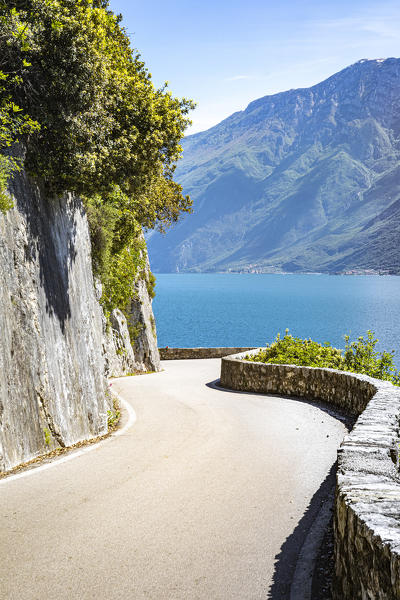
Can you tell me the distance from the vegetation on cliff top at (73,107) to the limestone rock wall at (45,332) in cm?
71

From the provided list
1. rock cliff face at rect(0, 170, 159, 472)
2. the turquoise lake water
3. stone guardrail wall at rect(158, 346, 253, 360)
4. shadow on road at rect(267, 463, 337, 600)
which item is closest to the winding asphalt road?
shadow on road at rect(267, 463, 337, 600)

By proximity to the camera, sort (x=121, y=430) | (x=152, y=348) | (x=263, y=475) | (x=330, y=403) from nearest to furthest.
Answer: (x=263, y=475)
(x=121, y=430)
(x=330, y=403)
(x=152, y=348)

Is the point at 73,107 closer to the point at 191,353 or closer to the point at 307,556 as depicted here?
the point at 307,556

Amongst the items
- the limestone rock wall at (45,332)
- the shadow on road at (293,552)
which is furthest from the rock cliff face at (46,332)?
the shadow on road at (293,552)

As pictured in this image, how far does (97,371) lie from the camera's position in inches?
532

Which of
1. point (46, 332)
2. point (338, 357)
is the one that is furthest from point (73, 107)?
point (338, 357)

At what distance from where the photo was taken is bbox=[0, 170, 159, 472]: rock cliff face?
9.12 meters

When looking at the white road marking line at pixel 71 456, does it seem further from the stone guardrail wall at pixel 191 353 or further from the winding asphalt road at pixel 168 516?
the stone guardrail wall at pixel 191 353

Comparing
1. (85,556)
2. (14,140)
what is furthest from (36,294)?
(85,556)

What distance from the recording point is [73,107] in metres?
11.0

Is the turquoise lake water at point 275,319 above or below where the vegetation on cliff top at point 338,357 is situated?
below

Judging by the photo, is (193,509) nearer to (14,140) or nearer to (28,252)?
(28,252)

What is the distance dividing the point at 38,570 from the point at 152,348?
2715 cm

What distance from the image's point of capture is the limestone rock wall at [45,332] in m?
9.11
